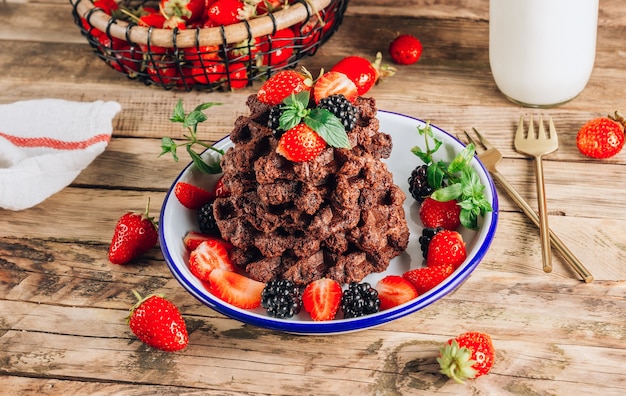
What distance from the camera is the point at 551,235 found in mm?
1909

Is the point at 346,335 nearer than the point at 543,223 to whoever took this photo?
Yes

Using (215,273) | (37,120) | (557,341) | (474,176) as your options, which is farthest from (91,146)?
(557,341)

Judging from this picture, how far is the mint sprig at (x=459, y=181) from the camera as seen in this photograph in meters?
1.76

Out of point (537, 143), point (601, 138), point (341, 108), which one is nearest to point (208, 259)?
point (341, 108)

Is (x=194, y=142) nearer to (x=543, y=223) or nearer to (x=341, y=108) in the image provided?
(x=341, y=108)

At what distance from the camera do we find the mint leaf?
1574 mm

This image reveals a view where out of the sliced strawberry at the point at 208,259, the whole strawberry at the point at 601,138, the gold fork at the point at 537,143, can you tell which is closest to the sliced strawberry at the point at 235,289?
the sliced strawberry at the point at 208,259

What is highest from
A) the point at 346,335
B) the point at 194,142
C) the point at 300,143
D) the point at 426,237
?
the point at 300,143

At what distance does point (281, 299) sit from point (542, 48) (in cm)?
112

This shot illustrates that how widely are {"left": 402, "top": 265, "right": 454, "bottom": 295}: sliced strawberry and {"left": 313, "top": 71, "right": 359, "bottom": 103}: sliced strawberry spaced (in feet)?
1.34

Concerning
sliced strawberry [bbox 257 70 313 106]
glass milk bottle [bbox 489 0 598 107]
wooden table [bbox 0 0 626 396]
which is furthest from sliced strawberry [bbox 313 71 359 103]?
glass milk bottle [bbox 489 0 598 107]

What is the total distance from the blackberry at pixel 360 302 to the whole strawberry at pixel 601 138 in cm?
89

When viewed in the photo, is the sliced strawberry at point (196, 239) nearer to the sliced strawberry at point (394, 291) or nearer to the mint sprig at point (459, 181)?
the sliced strawberry at point (394, 291)

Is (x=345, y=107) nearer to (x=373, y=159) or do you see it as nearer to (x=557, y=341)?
(x=373, y=159)
